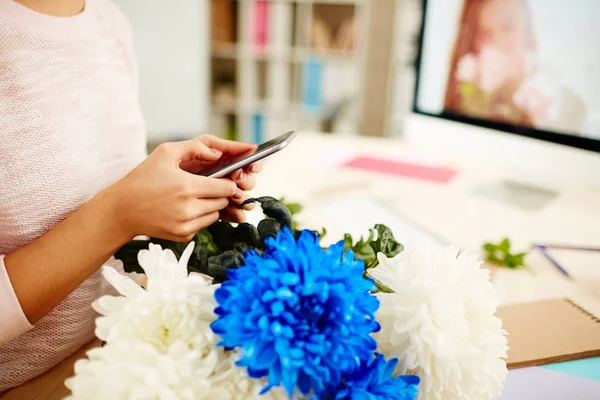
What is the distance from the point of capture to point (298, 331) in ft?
0.95

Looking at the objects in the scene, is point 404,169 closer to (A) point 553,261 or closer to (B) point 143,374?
(A) point 553,261

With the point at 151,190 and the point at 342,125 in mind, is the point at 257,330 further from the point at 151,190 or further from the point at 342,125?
the point at 342,125

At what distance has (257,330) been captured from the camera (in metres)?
0.29

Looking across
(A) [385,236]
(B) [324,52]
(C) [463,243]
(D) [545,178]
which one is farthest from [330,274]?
(B) [324,52]

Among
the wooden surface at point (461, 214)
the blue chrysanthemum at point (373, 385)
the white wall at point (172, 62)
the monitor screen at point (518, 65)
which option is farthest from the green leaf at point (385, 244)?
the white wall at point (172, 62)

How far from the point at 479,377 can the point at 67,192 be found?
1.48ft

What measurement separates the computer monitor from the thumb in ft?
2.37

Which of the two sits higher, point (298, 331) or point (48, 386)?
point (298, 331)

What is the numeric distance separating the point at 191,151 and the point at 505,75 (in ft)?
2.49

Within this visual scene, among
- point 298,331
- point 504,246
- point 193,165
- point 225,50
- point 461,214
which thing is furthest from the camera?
point 225,50

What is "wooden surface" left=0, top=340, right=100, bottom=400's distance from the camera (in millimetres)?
502

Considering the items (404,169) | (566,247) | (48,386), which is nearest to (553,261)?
(566,247)

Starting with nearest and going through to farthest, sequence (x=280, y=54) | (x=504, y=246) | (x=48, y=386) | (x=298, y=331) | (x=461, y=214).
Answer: (x=298, y=331), (x=48, y=386), (x=504, y=246), (x=461, y=214), (x=280, y=54)

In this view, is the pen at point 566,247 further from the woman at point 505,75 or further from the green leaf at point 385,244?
the green leaf at point 385,244
